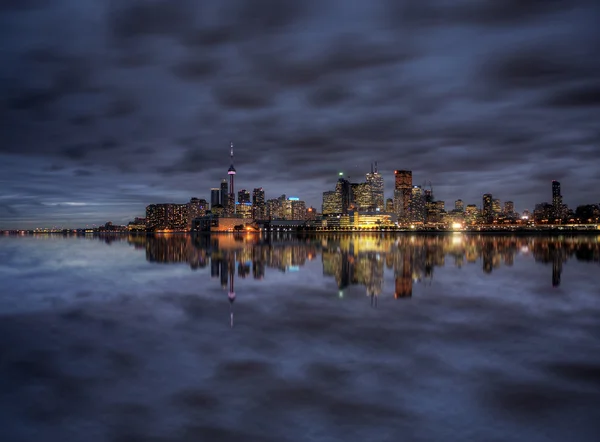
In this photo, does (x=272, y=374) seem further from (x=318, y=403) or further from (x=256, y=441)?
(x=256, y=441)

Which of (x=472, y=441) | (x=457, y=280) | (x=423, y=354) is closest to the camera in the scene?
(x=472, y=441)

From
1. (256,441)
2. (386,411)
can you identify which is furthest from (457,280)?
(256,441)

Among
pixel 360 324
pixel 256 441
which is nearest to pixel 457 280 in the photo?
pixel 360 324

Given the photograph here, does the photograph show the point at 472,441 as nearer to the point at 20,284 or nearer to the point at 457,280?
the point at 457,280

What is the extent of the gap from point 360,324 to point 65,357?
9225 millimetres

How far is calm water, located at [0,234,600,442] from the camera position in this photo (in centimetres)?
816

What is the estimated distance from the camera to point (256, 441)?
7.63 m

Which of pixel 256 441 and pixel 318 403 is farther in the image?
pixel 318 403

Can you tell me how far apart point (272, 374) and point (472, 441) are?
4.75 m

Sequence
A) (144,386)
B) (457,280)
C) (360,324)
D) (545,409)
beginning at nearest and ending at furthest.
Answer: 1. (545,409)
2. (144,386)
3. (360,324)
4. (457,280)

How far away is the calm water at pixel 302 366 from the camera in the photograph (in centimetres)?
816

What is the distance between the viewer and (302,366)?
11.4 m

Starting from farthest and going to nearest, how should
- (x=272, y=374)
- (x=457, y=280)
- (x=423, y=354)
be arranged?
(x=457, y=280) → (x=423, y=354) → (x=272, y=374)

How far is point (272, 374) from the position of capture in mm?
10797
